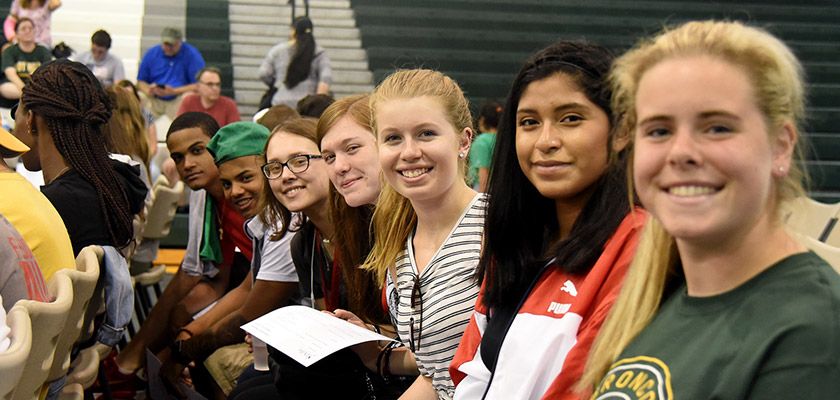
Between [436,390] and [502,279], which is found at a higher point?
[502,279]

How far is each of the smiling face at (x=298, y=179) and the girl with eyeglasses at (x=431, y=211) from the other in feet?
2.32

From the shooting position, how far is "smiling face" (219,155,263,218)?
3312mm

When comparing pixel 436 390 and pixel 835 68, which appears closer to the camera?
pixel 436 390

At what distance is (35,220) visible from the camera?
7.63 feet

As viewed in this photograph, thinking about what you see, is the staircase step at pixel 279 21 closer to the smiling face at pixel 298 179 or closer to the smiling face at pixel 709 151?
the smiling face at pixel 298 179

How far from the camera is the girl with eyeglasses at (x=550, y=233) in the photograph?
136cm

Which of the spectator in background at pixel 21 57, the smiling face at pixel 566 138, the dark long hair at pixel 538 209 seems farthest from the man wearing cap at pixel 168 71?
the smiling face at pixel 566 138

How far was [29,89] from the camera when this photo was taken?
114 inches

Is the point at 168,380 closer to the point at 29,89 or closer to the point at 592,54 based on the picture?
the point at 29,89

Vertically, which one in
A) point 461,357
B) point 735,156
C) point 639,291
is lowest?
point 461,357

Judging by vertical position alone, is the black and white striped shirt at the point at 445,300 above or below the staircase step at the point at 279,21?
below

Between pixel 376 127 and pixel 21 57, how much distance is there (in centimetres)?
670

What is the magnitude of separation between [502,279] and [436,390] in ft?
1.62

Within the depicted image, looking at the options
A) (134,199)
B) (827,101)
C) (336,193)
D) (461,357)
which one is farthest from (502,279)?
(827,101)
